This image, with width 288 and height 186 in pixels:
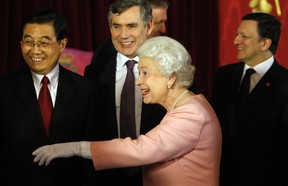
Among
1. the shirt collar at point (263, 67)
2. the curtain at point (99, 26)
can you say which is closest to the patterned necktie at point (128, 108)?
the shirt collar at point (263, 67)

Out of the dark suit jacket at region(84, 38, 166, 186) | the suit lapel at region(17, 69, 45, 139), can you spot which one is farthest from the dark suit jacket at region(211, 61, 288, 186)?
the suit lapel at region(17, 69, 45, 139)

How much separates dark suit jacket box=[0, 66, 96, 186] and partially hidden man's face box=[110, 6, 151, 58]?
0.35m

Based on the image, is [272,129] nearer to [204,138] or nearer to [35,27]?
[204,138]

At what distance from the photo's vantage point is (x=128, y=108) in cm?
245

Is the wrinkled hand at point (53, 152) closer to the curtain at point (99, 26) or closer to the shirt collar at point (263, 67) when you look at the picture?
the shirt collar at point (263, 67)

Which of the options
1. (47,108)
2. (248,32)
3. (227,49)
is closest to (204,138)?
(47,108)

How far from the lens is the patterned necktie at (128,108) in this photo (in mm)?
2436

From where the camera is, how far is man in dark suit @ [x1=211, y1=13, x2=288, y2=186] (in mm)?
2902

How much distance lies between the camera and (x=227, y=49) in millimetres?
4668

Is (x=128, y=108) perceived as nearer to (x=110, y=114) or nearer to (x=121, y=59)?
(x=110, y=114)

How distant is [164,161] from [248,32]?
1.56 meters

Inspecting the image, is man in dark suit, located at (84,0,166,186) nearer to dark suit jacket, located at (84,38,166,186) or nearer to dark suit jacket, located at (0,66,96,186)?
dark suit jacket, located at (84,38,166,186)

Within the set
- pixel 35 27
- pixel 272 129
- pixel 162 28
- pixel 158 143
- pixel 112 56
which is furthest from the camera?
pixel 162 28

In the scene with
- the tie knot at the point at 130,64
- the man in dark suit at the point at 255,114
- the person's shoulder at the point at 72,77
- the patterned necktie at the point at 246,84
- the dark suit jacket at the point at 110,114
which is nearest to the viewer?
the person's shoulder at the point at 72,77
